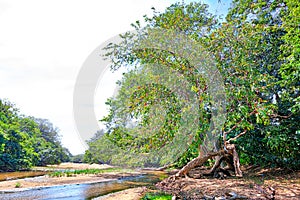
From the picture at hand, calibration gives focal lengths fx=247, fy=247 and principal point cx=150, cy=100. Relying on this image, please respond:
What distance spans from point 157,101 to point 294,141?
281 inches

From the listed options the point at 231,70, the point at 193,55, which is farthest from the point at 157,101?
the point at 231,70

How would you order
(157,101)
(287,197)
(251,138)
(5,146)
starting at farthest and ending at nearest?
(5,146) < (251,138) < (157,101) < (287,197)

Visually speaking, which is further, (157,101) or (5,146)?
(5,146)

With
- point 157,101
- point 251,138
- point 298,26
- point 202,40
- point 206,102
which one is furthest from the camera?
point 251,138

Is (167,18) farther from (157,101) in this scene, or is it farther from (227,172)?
(227,172)

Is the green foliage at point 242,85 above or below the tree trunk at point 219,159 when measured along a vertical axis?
above

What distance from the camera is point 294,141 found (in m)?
12.3

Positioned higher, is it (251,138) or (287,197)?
(251,138)

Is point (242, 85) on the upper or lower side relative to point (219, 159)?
upper

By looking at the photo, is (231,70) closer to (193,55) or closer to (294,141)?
(193,55)

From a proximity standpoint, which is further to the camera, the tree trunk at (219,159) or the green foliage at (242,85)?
the tree trunk at (219,159)

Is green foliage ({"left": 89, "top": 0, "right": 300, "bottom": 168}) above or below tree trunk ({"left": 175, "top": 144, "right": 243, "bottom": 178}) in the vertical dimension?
above

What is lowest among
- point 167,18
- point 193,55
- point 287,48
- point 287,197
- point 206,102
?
point 287,197

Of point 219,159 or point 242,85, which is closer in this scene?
point 242,85
